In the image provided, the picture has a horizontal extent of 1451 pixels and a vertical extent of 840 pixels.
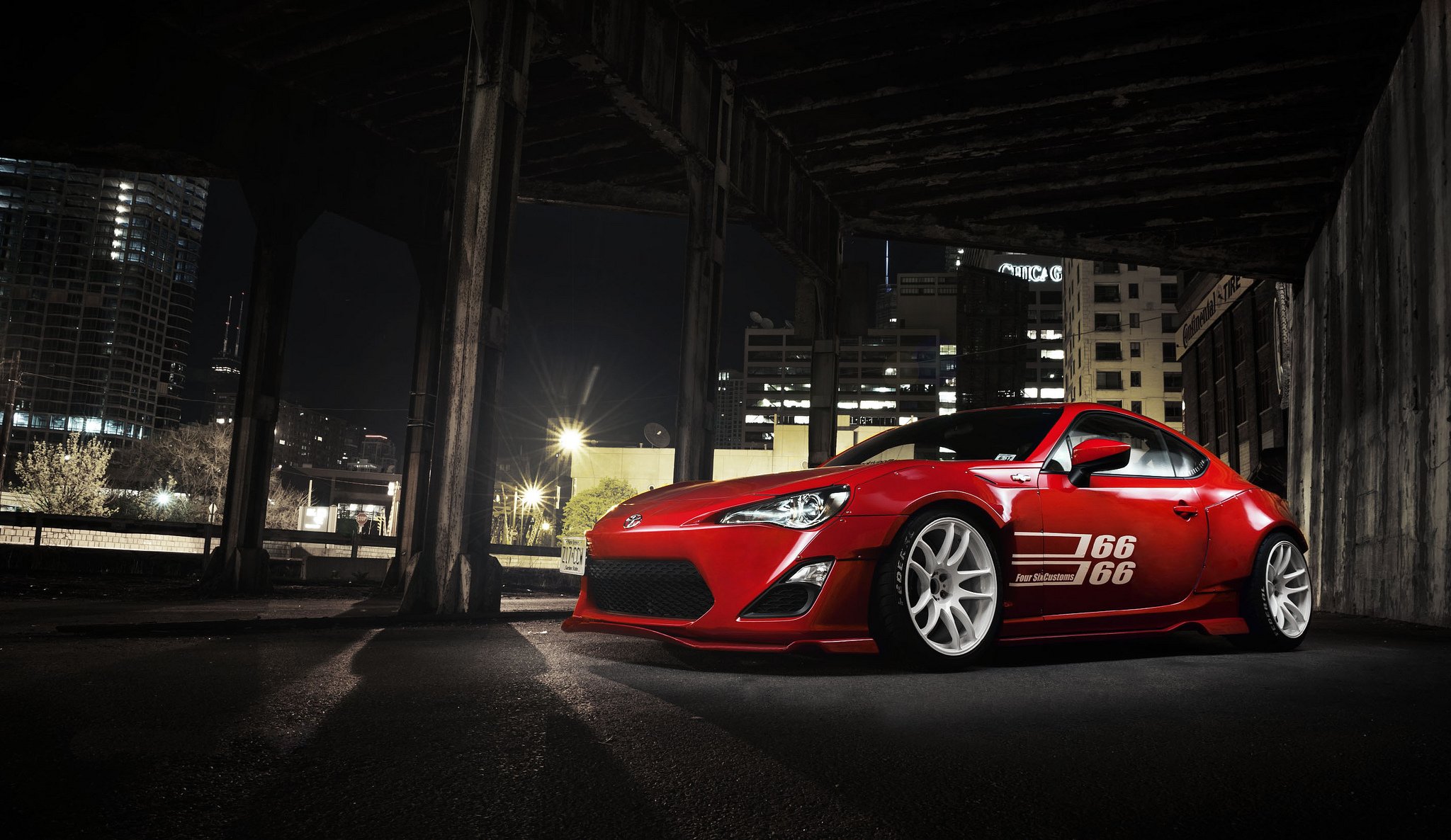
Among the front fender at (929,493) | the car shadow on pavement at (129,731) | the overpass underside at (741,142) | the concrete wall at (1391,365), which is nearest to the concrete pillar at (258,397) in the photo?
the overpass underside at (741,142)

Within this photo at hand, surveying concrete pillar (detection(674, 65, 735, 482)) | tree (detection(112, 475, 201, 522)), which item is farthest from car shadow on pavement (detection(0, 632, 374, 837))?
tree (detection(112, 475, 201, 522))

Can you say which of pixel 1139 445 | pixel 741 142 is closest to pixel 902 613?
pixel 1139 445

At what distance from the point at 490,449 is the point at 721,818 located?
Result: 17.7 feet

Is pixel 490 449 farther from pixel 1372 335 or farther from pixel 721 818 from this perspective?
pixel 1372 335

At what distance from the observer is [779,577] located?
3758 mm

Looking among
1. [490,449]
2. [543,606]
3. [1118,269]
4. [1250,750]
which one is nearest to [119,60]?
[490,449]

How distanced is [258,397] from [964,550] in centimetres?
783

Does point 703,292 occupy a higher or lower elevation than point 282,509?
higher

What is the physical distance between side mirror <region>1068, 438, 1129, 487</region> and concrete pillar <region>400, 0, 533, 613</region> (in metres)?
3.92

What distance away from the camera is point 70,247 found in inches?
3297

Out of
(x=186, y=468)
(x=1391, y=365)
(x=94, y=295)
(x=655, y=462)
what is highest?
(x=94, y=295)

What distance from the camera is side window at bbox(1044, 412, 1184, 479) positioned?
4895 millimetres

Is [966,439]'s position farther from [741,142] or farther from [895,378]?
[895,378]

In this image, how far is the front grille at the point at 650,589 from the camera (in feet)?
12.9
